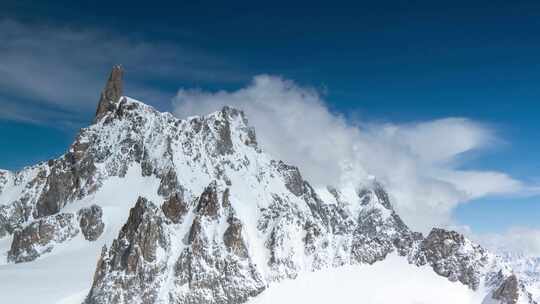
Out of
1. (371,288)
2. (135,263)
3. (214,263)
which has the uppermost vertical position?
(214,263)

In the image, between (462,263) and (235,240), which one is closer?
(235,240)

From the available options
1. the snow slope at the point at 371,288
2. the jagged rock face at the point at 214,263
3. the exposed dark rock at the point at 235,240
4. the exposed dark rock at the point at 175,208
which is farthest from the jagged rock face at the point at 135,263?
the snow slope at the point at 371,288

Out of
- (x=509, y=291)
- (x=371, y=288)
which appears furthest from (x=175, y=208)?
(x=509, y=291)

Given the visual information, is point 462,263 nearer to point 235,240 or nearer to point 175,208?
point 235,240

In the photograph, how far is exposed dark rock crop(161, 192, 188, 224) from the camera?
181712mm

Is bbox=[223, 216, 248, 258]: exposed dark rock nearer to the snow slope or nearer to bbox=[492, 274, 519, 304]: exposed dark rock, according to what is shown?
the snow slope

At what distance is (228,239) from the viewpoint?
573ft

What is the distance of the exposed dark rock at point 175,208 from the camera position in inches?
7154

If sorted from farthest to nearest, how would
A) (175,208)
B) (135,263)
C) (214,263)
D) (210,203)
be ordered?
(175,208) < (210,203) < (214,263) < (135,263)

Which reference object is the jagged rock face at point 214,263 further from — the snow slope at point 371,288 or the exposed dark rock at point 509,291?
the exposed dark rock at point 509,291

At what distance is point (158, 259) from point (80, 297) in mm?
21528

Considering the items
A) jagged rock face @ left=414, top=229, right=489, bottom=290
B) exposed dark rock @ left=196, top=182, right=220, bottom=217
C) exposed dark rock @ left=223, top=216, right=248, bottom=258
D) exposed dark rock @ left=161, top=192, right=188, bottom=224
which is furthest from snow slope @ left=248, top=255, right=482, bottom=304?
exposed dark rock @ left=161, top=192, right=188, bottom=224

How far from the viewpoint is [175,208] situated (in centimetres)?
18425

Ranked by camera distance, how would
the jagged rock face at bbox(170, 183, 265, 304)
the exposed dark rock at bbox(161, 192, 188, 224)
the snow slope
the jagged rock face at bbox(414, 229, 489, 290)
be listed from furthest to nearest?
the jagged rock face at bbox(414, 229, 489, 290) < the snow slope < the exposed dark rock at bbox(161, 192, 188, 224) < the jagged rock face at bbox(170, 183, 265, 304)
